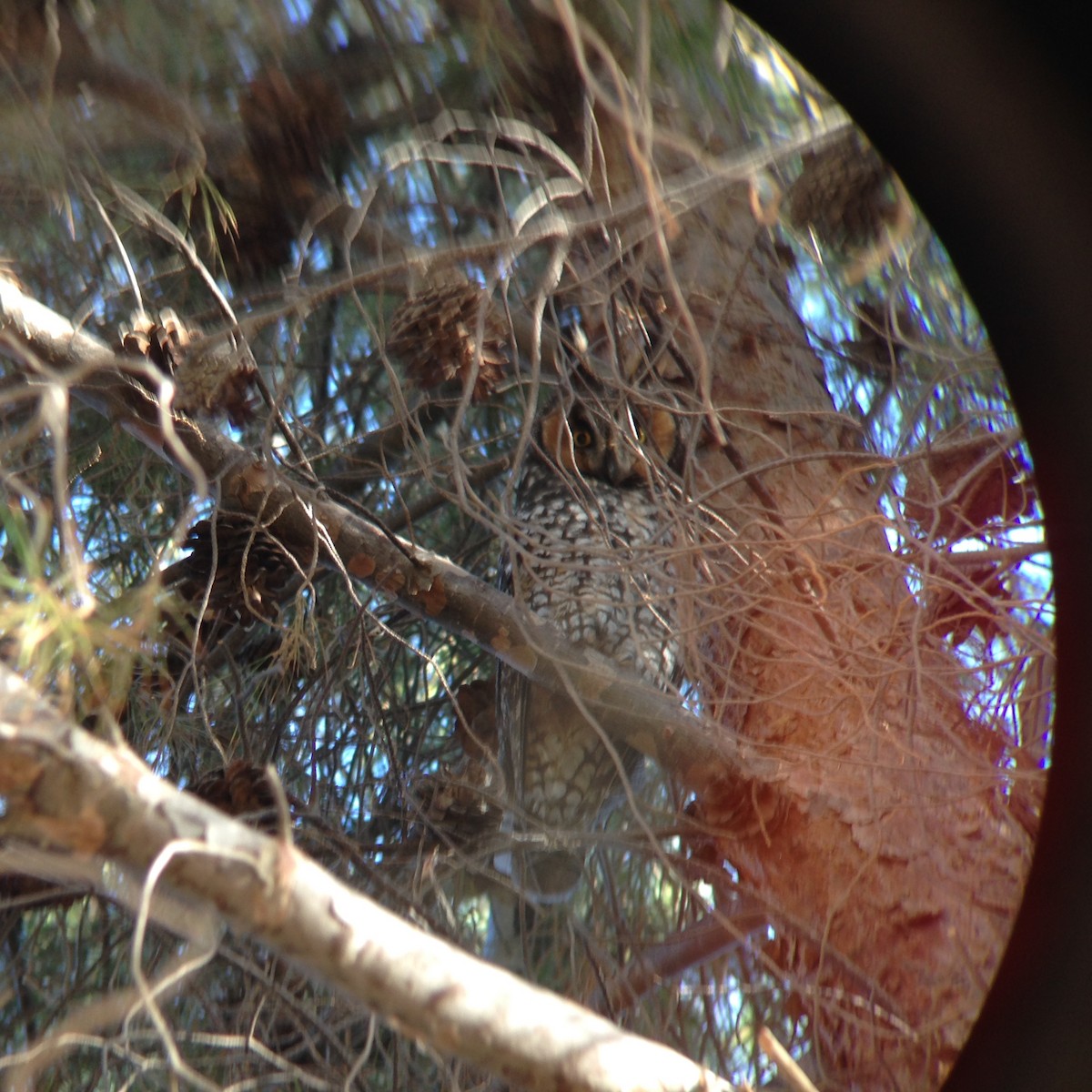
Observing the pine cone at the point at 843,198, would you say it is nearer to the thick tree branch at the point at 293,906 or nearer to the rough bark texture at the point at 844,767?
the rough bark texture at the point at 844,767

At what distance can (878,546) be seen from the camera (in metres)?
1.35

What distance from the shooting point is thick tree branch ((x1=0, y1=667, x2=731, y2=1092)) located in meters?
0.52

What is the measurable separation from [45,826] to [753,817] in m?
1.04

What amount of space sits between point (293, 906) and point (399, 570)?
0.87 m

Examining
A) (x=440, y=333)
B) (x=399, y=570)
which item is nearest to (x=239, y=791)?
(x=399, y=570)

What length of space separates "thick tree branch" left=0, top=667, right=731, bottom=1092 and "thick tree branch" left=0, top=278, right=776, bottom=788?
655 millimetres

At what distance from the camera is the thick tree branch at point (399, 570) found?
1.23 meters

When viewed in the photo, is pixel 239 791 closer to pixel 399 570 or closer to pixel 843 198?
pixel 399 570

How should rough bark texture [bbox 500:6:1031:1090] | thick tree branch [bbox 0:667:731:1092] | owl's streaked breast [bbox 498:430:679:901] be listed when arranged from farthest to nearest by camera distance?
1. owl's streaked breast [bbox 498:430:679:901]
2. rough bark texture [bbox 500:6:1031:1090]
3. thick tree branch [bbox 0:667:731:1092]

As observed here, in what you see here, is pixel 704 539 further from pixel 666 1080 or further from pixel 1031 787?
pixel 666 1080

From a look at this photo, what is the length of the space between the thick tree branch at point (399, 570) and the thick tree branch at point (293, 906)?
0.65 meters

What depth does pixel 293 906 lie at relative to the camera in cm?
55

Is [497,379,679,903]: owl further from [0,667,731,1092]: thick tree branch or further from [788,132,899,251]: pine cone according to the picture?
[0,667,731,1092]: thick tree branch

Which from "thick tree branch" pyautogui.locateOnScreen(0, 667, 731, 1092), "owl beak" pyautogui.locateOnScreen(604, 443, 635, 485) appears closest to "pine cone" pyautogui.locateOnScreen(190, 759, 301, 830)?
"thick tree branch" pyautogui.locateOnScreen(0, 667, 731, 1092)
